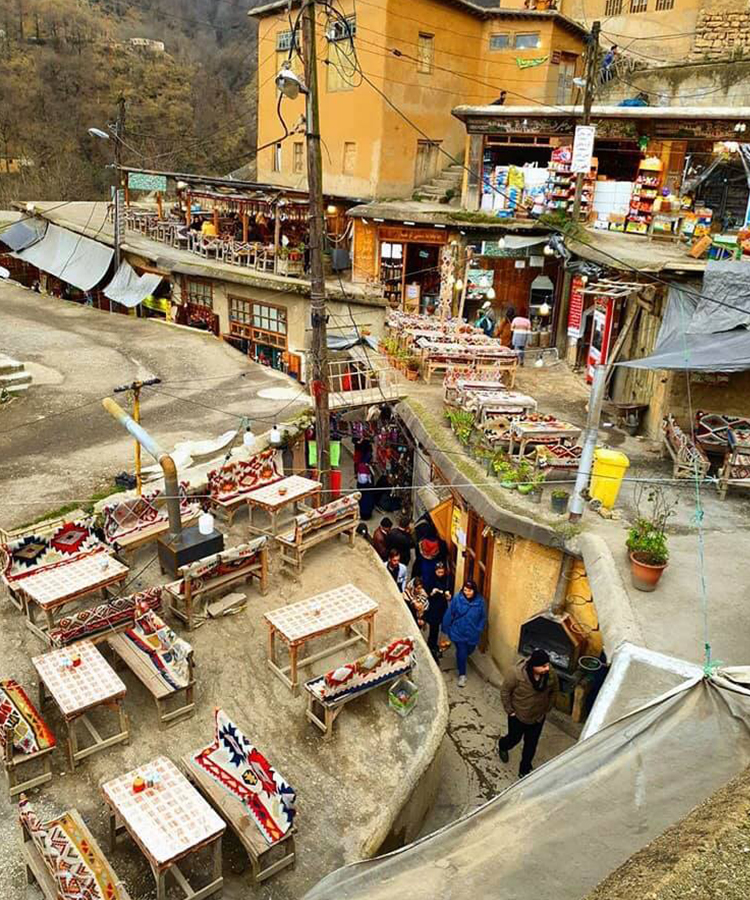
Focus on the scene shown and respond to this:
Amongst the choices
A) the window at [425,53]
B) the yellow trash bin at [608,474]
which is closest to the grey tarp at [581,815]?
the yellow trash bin at [608,474]

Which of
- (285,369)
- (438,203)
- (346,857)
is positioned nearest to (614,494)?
(346,857)

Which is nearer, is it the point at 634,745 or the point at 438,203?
the point at 634,745

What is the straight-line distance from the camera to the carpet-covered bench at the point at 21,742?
6473mm

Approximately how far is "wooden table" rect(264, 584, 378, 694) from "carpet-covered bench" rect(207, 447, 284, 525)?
110 inches

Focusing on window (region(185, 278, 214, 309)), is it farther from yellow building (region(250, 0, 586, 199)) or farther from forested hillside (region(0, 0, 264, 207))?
forested hillside (region(0, 0, 264, 207))

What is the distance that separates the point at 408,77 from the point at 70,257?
14.0m

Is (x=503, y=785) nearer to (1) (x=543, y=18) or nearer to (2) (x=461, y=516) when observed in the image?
(2) (x=461, y=516)

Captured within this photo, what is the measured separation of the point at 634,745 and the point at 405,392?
11691mm

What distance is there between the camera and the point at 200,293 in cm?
2395

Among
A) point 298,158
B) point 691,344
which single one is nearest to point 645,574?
point 691,344

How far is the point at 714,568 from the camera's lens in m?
8.77

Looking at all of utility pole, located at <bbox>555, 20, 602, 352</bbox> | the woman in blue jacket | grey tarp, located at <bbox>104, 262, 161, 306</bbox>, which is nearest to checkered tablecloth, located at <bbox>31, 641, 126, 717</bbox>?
the woman in blue jacket

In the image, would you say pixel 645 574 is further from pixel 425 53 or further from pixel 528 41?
pixel 528 41

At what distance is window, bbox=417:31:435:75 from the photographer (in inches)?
992
